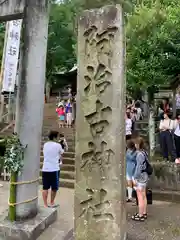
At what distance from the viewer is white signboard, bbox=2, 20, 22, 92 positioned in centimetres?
977

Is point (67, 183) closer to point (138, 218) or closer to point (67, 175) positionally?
point (67, 175)

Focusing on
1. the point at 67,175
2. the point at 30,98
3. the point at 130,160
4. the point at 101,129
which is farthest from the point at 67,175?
the point at 101,129

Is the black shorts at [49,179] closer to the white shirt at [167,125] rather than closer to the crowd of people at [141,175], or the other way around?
the crowd of people at [141,175]

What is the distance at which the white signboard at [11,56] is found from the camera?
977cm

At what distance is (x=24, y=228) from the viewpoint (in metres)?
4.61

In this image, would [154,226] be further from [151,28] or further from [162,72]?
[151,28]

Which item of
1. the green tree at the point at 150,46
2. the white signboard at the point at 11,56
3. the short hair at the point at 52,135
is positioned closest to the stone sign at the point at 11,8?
the short hair at the point at 52,135

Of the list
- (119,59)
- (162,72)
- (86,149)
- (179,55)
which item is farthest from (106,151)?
(179,55)

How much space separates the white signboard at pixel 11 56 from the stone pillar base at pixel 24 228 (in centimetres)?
602

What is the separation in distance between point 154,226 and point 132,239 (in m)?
0.92

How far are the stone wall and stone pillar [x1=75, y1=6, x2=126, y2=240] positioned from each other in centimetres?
365

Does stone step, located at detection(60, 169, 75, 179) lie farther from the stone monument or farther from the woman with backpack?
the stone monument

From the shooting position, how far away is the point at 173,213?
6.33 meters

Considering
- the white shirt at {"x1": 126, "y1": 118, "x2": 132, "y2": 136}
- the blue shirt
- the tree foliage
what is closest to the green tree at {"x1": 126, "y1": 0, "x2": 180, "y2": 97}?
the white shirt at {"x1": 126, "y1": 118, "x2": 132, "y2": 136}
